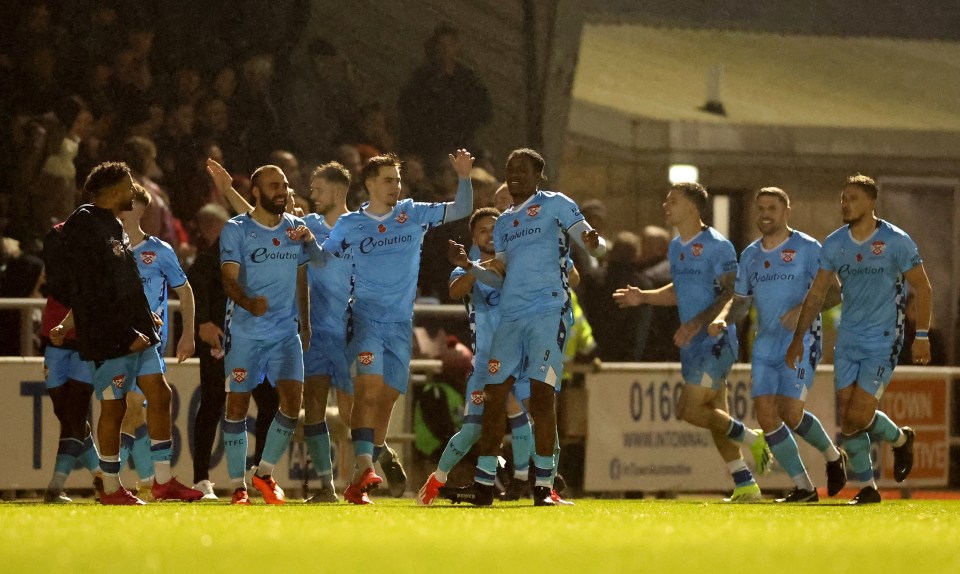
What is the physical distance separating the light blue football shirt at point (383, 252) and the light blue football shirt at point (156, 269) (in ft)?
3.48

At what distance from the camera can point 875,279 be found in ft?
42.8

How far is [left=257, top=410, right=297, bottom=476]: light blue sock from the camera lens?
12.5m

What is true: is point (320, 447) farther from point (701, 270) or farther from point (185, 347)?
point (701, 270)

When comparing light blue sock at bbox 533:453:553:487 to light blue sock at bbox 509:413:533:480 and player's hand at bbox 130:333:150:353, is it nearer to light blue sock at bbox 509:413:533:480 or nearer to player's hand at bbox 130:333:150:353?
light blue sock at bbox 509:413:533:480

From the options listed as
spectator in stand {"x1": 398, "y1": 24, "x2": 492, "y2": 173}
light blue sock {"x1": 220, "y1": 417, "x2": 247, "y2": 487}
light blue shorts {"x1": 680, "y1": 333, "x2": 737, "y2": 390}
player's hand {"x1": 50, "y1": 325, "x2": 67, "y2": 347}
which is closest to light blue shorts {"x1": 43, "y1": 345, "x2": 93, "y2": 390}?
player's hand {"x1": 50, "y1": 325, "x2": 67, "y2": 347}

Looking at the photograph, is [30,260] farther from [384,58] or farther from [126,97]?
[384,58]

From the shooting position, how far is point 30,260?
50.4 ft

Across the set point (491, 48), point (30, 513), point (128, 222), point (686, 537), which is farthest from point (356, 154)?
point (686, 537)

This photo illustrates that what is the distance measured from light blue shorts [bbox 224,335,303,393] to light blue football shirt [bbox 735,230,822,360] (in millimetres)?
3442

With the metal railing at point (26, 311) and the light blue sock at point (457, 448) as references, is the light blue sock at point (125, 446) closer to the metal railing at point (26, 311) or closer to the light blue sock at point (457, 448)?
the metal railing at point (26, 311)

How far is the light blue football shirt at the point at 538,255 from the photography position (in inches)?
466

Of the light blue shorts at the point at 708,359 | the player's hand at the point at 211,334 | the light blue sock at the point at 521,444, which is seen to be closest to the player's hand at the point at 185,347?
the player's hand at the point at 211,334

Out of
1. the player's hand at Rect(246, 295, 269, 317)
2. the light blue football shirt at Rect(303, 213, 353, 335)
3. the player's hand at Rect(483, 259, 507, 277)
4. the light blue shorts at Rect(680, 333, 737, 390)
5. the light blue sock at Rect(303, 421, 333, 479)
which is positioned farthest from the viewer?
the light blue shorts at Rect(680, 333, 737, 390)

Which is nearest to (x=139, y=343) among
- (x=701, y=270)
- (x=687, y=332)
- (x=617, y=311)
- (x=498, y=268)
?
(x=498, y=268)
